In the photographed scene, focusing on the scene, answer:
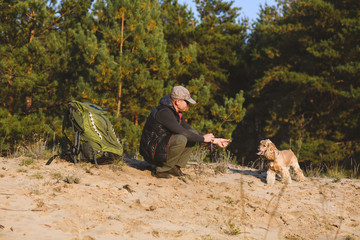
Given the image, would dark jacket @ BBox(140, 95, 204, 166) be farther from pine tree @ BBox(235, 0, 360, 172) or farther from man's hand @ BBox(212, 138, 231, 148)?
pine tree @ BBox(235, 0, 360, 172)

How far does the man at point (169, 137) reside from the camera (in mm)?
5816

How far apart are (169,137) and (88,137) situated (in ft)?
4.63

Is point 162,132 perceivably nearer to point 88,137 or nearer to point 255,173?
point 88,137

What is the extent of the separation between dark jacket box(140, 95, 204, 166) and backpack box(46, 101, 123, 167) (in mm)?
672

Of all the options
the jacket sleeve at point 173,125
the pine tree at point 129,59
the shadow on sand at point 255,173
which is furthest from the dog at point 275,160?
the pine tree at point 129,59

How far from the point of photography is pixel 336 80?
18.2 m

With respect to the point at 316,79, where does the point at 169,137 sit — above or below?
below

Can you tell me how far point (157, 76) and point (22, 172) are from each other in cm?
963

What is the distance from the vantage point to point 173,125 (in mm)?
5824

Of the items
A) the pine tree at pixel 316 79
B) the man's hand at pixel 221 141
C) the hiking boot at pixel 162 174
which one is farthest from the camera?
the pine tree at pixel 316 79

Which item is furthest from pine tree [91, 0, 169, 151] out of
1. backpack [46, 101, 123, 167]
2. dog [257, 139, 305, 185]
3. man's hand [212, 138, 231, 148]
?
man's hand [212, 138, 231, 148]

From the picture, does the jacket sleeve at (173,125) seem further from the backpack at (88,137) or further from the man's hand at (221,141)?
the backpack at (88,137)

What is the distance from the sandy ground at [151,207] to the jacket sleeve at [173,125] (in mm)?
752

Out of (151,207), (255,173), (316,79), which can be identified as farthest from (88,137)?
(316,79)
